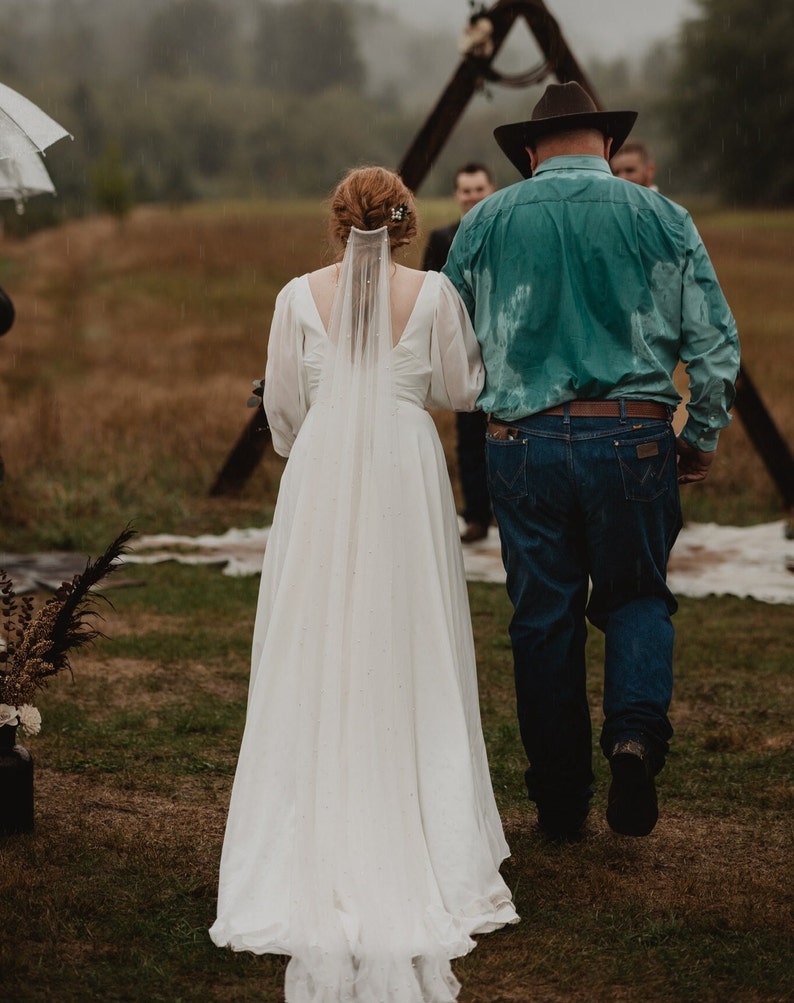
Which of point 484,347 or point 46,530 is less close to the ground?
point 484,347

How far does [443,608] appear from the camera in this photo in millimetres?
3664

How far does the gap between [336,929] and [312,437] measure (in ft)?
4.39

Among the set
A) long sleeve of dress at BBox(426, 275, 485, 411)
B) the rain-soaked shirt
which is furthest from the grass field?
the rain-soaked shirt

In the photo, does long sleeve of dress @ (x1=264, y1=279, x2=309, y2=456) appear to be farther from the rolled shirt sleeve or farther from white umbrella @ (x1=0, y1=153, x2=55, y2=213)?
white umbrella @ (x1=0, y1=153, x2=55, y2=213)

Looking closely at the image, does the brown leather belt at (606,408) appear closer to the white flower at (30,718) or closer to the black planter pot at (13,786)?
the white flower at (30,718)

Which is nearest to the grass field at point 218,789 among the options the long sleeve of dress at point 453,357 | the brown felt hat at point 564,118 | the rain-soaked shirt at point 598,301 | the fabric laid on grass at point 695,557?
the fabric laid on grass at point 695,557

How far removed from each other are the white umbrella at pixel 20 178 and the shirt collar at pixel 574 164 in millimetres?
3471

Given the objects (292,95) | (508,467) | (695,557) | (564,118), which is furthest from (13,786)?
(292,95)

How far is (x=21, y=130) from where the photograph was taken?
506 cm

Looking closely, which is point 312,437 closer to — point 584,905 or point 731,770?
point 584,905

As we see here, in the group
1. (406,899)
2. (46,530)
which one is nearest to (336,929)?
(406,899)

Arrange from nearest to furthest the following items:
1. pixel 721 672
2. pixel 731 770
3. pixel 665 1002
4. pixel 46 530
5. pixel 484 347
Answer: pixel 665 1002 → pixel 484 347 → pixel 731 770 → pixel 721 672 → pixel 46 530

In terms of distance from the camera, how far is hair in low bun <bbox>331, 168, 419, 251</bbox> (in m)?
3.66

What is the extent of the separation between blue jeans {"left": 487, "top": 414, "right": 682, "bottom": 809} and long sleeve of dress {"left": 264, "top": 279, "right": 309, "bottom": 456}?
23.9 inches
